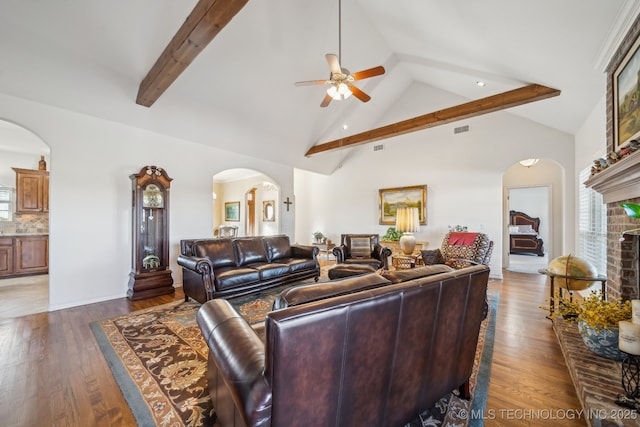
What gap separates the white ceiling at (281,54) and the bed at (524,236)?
508cm

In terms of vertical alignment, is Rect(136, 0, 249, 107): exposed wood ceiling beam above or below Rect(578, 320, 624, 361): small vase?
above

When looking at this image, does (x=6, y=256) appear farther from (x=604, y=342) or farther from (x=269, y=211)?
(x=604, y=342)

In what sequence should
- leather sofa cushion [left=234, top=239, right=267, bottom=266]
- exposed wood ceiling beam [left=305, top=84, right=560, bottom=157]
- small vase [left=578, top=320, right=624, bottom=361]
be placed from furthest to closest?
leather sofa cushion [left=234, top=239, right=267, bottom=266], exposed wood ceiling beam [left=305, top=84, right=560, bottom=157], small vase [left=578, top=320, right=624, bottom=361]

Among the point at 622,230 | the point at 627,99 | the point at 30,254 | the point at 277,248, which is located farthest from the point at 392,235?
the point at 30,254

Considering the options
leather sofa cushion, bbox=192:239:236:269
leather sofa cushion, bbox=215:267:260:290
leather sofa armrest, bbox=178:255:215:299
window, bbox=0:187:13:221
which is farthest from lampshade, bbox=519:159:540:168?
window, bbox=0:187:13:221

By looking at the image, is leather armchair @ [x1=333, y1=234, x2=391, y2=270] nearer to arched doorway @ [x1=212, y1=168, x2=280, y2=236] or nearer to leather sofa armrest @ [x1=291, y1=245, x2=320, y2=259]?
leather sofa armrest @ [x1=291, y1=245, x2=320, y2=259]

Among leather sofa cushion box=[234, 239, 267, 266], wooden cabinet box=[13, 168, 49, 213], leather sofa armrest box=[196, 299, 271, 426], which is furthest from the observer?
wooden cabinet box=[13, 168, 49, 213]

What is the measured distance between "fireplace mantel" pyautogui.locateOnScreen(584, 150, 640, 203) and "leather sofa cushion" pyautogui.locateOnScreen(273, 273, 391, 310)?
1.95m

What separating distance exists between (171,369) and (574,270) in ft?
12.4

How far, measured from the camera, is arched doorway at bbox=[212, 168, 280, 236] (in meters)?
9.09

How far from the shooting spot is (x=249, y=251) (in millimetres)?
4301

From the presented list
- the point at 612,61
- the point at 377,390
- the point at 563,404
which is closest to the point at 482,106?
the point at 612,61

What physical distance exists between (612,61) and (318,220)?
23.0 feet

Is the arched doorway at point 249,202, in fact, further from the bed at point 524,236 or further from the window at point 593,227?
the bed at point 524,236
